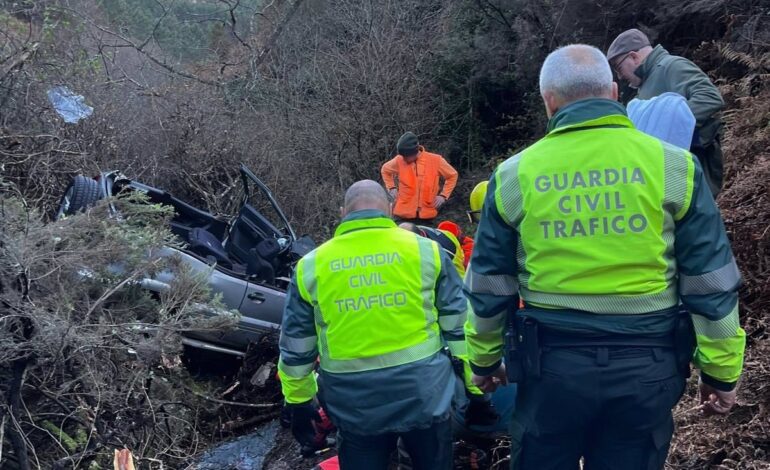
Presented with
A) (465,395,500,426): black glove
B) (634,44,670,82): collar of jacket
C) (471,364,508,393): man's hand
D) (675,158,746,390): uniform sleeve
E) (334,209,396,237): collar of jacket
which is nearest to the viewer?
(675,158,746,390): uniform sleeve

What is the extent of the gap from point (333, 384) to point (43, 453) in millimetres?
2272

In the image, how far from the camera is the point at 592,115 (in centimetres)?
232

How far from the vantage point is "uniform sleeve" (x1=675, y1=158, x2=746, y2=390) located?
2.23 meters

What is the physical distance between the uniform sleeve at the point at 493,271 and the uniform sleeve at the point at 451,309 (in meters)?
0.52

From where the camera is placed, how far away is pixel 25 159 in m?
6.61

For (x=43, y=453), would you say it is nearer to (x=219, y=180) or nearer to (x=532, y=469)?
(x=532, y=469)

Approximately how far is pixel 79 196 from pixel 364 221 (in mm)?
3585

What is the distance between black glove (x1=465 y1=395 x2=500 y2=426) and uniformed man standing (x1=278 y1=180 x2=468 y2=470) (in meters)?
0.37

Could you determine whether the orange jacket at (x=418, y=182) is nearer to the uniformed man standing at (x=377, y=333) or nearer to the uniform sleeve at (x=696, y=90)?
the uniform sleeve at (x=696, y=90)

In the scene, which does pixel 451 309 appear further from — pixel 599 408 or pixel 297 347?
pixel 599 408

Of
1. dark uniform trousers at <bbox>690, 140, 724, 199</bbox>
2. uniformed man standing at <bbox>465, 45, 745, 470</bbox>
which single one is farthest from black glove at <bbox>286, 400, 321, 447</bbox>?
dark uniform trousers at <bbox>690, 140, 724, 199</bbox>

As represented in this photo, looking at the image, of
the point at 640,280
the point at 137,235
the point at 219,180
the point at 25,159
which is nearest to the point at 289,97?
the point at 219,180

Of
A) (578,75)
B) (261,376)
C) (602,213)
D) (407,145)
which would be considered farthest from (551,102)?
(407,145)

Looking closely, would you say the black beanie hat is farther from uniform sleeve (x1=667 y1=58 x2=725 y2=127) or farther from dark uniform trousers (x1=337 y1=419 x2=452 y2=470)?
dark uniform trousers (x1=337 y1=419 x2=452 y2=470)
